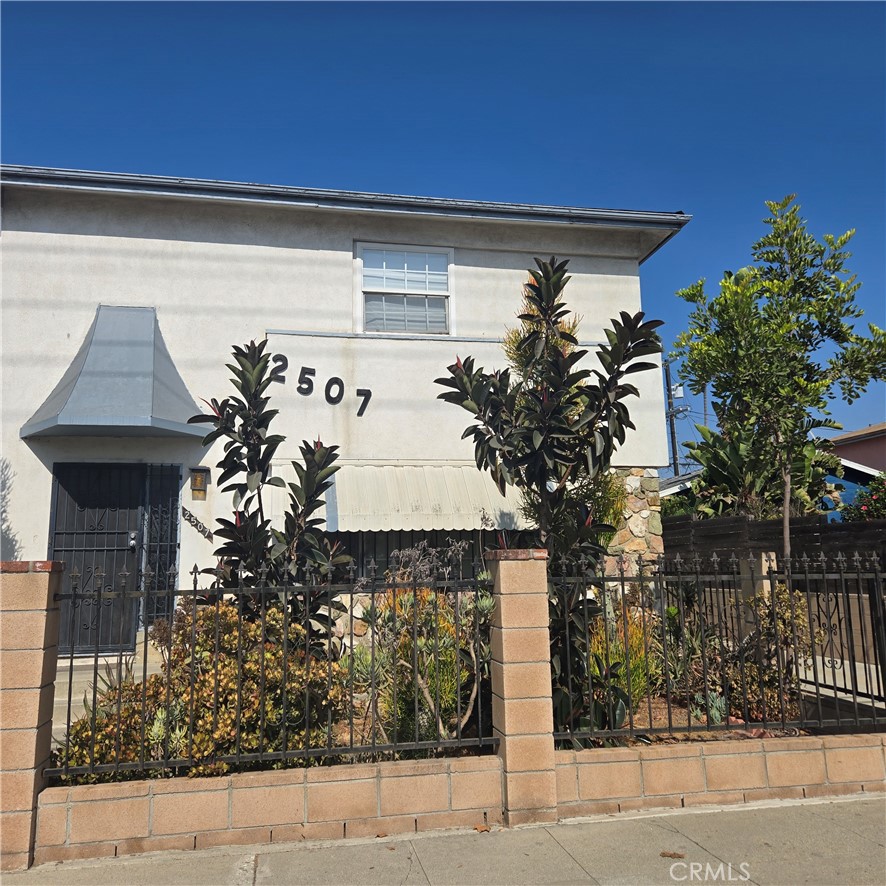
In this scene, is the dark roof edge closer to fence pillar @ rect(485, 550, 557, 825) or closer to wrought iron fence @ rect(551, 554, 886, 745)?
wrought iron fence @ rect(551, 554, 886, 745)

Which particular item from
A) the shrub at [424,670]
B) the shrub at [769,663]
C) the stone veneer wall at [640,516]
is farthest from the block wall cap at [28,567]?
the stone veneer wall at [640,516]

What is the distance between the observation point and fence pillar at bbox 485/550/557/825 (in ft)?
17.0

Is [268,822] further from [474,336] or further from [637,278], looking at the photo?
[637,278]

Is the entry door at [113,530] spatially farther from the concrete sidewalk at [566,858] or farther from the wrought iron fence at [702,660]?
the wrought iron fence at [702,660]

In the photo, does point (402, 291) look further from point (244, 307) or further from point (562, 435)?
point (562, 435)

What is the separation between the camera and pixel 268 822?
4.93m

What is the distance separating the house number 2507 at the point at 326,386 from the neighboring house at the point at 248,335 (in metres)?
0.03

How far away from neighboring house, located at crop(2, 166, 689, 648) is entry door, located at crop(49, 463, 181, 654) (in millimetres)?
26

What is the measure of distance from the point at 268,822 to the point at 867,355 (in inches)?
341

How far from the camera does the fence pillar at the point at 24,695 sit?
463 cm

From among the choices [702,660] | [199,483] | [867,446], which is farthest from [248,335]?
[867,446]

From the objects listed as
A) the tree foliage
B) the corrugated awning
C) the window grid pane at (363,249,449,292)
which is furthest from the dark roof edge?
the tree foliage

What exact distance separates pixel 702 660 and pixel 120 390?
715 cm

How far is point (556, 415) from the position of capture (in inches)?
253
